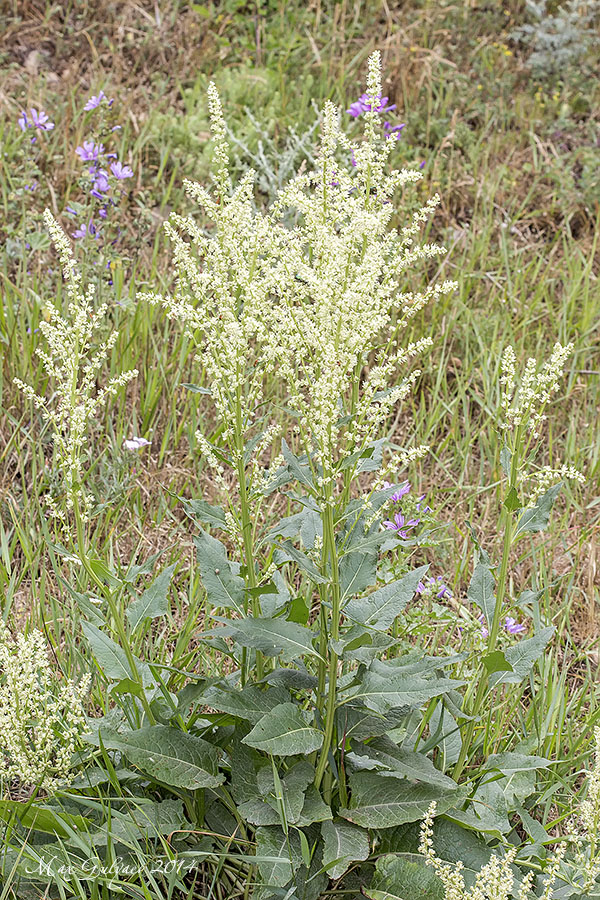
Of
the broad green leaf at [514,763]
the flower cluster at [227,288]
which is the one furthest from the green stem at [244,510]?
the broad green leaf at [514,763]

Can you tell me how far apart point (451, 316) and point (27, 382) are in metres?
1.78

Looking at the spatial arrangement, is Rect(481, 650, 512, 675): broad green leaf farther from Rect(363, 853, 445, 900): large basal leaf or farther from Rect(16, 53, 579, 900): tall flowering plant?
Rect(363, 853, 445, 900): large basal leaf

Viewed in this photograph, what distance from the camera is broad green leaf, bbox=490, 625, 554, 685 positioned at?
1.96 meters

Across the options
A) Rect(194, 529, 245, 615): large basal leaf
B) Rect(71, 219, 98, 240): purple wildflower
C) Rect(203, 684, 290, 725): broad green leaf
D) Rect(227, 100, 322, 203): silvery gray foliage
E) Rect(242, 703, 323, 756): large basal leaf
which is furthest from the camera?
Rect(227, 100, 322, 203): silvery gray foliage

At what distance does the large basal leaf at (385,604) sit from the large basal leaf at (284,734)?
0.24 meters

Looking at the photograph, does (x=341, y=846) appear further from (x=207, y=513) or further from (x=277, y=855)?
(x=207, y=513)

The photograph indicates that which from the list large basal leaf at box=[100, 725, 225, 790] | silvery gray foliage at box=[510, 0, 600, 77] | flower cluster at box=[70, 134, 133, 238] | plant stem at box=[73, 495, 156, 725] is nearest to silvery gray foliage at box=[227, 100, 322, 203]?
flower cluster at box=[70, 134, 133, 238]

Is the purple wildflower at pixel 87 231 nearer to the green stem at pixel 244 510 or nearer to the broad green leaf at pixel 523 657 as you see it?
the green stem at pixel 244 510

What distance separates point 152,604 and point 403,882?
78 cm

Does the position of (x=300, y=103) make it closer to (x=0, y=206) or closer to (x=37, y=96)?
(x=37, y=96)

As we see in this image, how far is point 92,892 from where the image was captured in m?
1.78

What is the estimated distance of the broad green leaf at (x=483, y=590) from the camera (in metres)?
2.02

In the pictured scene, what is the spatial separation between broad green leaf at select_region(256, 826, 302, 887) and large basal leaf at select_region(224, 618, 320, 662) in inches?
14.3

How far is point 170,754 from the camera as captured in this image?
6.20 feet
